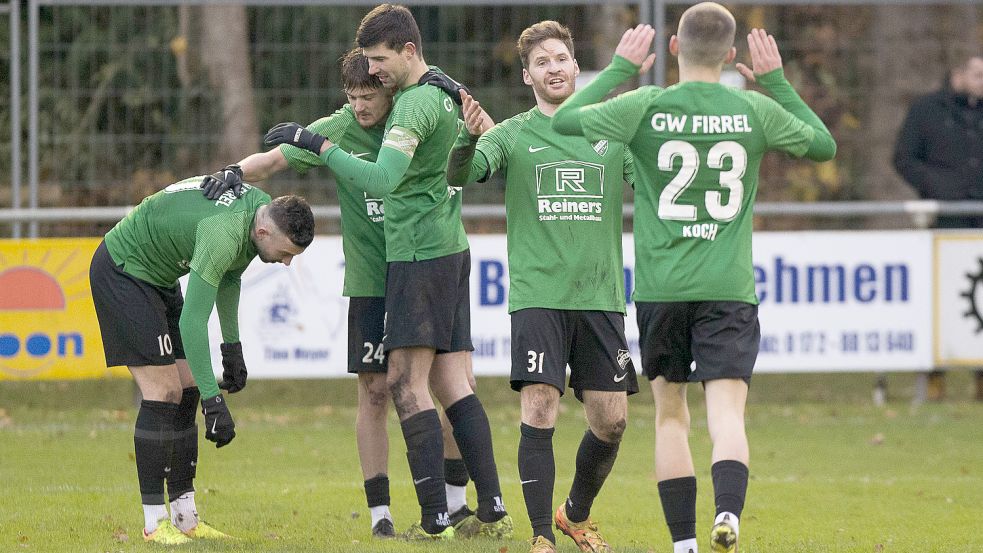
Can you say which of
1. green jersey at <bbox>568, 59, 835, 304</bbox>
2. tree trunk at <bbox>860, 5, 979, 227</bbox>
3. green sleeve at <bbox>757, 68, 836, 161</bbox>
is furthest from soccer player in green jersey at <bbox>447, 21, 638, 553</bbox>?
tree trunk at <bbox>860, 5, 979, 227</bbox>

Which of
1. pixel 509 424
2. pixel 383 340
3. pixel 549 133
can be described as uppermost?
pixel 549 133

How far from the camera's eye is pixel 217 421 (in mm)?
6305

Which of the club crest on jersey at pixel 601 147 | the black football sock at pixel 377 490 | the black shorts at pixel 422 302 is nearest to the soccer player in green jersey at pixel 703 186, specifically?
the club crest on jersey at pixel 601 147

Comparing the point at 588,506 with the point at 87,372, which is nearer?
the point at 588,506

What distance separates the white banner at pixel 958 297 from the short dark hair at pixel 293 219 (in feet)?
23.3

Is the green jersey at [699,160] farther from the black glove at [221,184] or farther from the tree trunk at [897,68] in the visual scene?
the tree trunk at [897,68]

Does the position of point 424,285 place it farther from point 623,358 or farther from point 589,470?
point 589,470

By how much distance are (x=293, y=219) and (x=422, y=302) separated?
29.9 inches

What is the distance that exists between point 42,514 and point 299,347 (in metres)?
4.32

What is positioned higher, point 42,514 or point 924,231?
point 924,231

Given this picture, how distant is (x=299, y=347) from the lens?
11.6m

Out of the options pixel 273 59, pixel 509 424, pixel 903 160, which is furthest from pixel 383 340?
pixel 903 160

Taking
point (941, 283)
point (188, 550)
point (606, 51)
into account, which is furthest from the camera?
point (606, 51)

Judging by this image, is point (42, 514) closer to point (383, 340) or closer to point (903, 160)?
point (383, 340)
